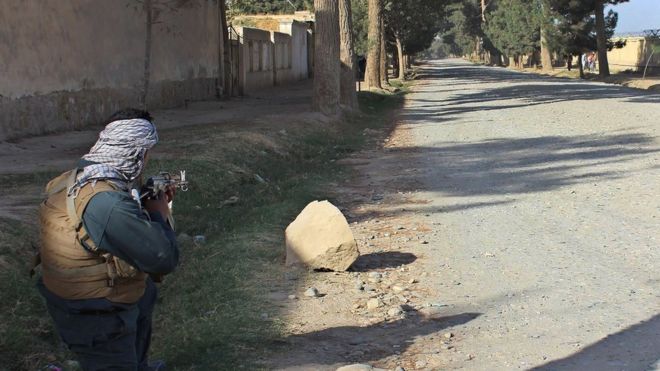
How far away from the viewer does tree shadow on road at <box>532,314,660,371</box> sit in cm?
425

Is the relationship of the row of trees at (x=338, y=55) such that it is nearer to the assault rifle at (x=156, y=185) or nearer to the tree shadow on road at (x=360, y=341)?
the tree shadow on road at (x=360, y=341)

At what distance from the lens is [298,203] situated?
902cm

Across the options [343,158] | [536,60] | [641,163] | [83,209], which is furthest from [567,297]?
[536,60]

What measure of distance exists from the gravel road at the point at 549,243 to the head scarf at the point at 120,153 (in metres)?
2.26

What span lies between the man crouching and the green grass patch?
1422 mm

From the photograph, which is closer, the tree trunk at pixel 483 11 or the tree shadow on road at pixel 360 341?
the tree shadow on road at pixel 360 341

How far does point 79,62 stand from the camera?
16078mm

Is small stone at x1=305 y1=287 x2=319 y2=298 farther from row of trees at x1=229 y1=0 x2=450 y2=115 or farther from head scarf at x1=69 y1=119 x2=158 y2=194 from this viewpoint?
row of trees at x1=229 y1=0 x2=450 y2=115

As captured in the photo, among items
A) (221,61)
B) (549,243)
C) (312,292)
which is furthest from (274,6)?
(312,292)

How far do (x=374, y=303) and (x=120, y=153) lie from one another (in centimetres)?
285

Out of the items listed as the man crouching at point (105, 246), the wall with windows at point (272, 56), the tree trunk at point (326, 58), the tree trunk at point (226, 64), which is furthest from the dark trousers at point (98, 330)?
the wall with windows at point (272, 56)

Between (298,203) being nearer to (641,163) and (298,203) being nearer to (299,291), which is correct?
(299,291)

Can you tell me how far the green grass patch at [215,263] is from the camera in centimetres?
480

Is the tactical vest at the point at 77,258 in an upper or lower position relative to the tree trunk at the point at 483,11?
lower
